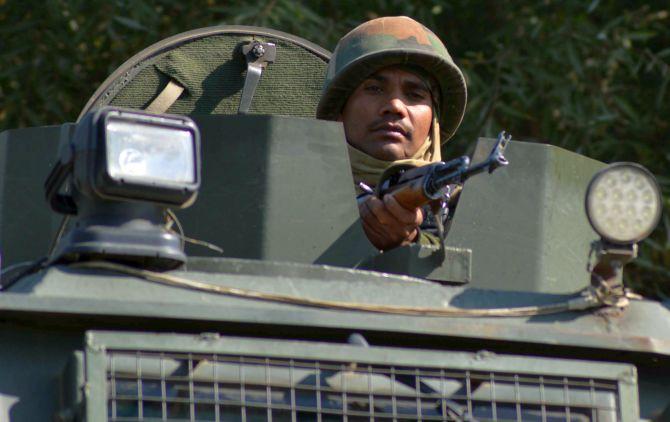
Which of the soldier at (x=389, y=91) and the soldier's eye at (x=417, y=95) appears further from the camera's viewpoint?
the soldier's eye at (x=417, y=95)

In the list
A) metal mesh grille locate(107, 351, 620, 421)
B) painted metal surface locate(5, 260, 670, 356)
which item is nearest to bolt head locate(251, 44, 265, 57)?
painted metal surface locate(5, 260, 670, 356)

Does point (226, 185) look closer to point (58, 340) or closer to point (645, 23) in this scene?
point (58, 340)

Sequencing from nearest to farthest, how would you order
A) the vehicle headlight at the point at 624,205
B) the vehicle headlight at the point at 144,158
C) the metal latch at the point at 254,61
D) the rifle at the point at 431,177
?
the vehicle headlight at the point at 144,158 < the vehicle headlight at the point at 624,205 < the rifle at the point at 431,177 < the metal latch at the point at 254,61

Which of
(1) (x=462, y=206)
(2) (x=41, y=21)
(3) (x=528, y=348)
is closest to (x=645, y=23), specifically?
(2) (x=41, y=21)

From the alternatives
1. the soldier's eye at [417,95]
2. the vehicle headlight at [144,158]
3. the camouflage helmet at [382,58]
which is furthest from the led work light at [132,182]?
the soldier's eye at [417,95]

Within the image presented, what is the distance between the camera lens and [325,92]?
22.6ft

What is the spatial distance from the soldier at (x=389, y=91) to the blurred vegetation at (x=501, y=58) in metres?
3.89

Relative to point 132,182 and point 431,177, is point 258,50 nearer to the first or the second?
point 431,177

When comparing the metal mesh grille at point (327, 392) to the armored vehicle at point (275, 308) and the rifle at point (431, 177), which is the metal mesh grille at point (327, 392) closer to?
the armored vehicle at point (275, 308)

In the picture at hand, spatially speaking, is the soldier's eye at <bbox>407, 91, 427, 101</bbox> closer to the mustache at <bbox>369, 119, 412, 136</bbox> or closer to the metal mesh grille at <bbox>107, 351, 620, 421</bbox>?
the mustache at <bbox>369, 119, 412, 136</bbox>

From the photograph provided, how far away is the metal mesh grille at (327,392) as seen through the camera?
13.5 feet

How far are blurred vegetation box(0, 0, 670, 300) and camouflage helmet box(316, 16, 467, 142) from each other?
3875 mm

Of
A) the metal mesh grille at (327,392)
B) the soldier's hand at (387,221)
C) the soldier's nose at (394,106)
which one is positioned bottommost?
the metal mesh grille at (327,392)

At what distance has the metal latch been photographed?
6598mm
